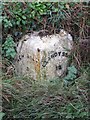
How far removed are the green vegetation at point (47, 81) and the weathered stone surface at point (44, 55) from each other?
77 millimetres

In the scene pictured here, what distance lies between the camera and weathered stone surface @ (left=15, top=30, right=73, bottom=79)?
3.65 metres

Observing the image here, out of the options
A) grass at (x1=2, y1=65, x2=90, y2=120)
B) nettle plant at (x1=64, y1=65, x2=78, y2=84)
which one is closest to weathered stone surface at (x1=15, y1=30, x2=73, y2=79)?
nettle plant at (x1=64, y1=65, x2=78, y2=84)

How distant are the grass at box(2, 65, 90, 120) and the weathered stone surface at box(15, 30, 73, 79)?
1.10ft

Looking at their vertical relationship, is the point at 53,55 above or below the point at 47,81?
above

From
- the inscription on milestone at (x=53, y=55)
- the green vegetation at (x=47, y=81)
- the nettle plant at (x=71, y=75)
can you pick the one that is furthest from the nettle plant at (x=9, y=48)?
the nettle plant at (x=71, y=75)

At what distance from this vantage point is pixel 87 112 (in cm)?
309

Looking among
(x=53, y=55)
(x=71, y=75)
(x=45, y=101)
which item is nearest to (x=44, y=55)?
(x=53, y=55)

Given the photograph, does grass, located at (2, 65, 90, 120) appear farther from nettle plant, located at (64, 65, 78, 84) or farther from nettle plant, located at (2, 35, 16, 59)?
nettle plant, located at (2, 35, 16, 59)

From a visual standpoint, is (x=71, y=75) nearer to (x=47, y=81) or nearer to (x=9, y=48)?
(x=47, y=81)

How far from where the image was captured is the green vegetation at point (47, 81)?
314 centimetres

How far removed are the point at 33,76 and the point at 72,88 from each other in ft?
1.45

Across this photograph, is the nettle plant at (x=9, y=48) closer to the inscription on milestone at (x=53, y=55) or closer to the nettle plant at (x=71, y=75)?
the inscription on milestone at (x=53, y=55)

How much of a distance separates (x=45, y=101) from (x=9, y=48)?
0.80 meters

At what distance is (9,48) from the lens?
3734 millimetres
